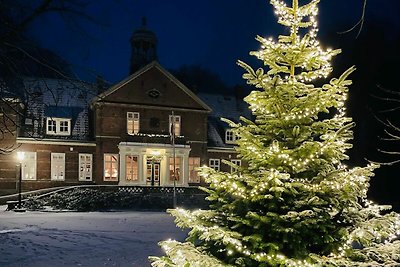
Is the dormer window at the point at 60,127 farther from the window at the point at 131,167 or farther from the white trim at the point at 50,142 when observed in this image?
the window at the point at 131,167

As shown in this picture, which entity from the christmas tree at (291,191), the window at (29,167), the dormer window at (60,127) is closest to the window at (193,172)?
the dormer window at (60,127)

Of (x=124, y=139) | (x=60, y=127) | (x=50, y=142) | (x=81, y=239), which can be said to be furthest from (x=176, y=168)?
(x=81, y=239)

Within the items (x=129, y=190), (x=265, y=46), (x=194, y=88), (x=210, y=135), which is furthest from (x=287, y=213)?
(x=194, y=88)

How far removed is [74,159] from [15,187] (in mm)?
4337

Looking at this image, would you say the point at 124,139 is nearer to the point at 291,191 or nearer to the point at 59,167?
the point at 59,167

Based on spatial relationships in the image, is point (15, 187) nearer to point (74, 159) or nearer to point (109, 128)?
point (74, 159)

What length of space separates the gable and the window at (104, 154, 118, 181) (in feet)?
13.5

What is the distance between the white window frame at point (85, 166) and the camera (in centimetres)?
3269

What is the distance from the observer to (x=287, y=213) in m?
5.36

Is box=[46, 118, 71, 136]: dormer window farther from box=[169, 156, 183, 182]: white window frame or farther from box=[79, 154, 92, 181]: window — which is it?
box=[169, 156, 183, 182]: white window frame

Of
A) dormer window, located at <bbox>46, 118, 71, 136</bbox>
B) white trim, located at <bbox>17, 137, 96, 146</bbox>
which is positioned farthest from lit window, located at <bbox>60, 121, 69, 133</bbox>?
white trim, located at <bbox>17, 137, 96, 146</bbox>

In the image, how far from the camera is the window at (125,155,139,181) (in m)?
33.5

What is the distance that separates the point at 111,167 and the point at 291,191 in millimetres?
28894

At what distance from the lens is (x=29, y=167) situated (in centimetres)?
3162
